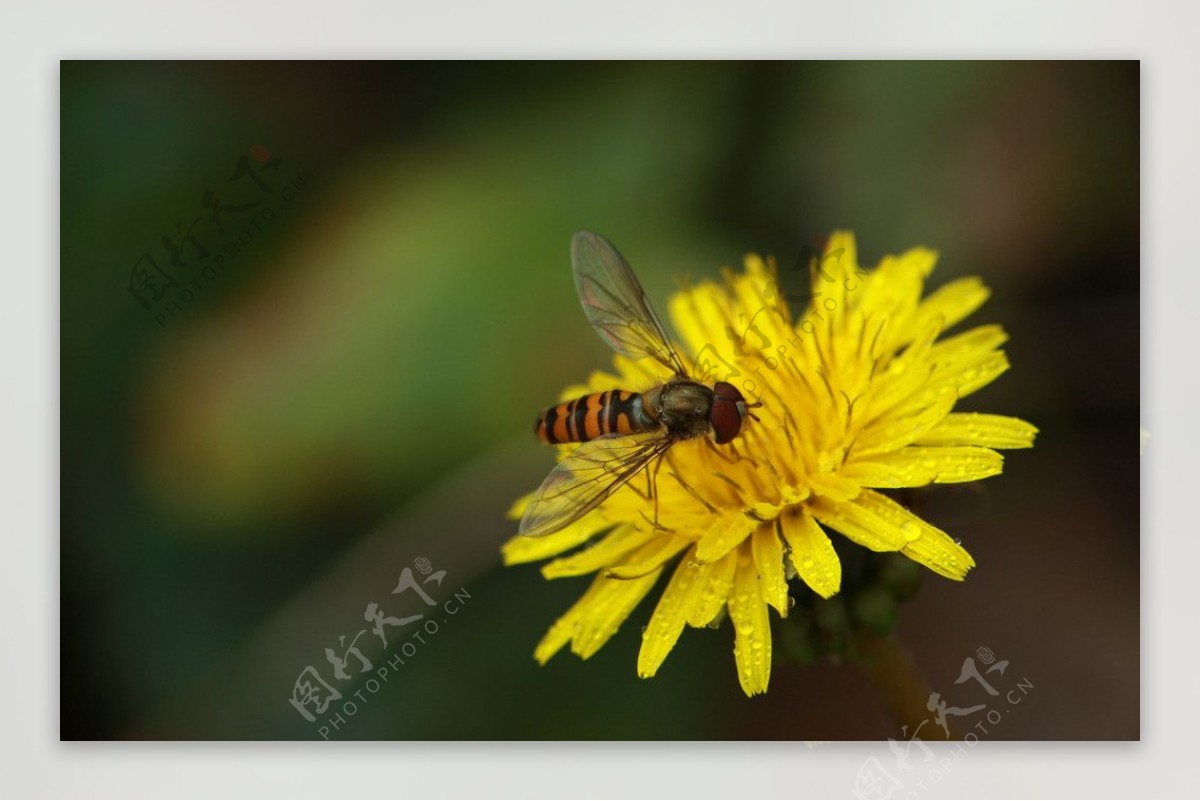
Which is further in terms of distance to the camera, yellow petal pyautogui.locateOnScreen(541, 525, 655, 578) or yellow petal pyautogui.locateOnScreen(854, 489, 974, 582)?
yellow petal pyautogui.locateOnScreen(541, 525, 655, 578)

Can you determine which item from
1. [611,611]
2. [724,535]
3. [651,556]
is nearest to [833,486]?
[724,535]

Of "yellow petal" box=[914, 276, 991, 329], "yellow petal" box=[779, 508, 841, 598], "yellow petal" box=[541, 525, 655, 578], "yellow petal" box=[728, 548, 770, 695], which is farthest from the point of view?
"yellow petal" box=[914, 276, 991, 329]

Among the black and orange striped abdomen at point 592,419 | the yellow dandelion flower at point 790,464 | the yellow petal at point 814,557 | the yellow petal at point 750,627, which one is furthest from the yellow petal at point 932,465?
the black and orange striped abdomen at point 592,419

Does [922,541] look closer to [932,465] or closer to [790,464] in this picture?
[932,465]

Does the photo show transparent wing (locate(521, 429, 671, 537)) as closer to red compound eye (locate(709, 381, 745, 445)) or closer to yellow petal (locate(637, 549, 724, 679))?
red compound eye (locate(709, 381, 745, 445))

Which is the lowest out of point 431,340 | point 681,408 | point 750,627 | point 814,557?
point 750,627

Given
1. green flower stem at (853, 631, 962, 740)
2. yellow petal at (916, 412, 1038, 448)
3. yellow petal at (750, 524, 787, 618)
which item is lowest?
green flower stem at (853, 631, 962, 740)

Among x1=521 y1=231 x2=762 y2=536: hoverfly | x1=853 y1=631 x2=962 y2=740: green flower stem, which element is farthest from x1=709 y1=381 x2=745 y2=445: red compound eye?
x1=853 y1=631 x2=962 y2=740: green flower stem

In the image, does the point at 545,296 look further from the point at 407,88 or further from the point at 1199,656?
the point at 1199,656

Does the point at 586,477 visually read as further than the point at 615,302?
No
